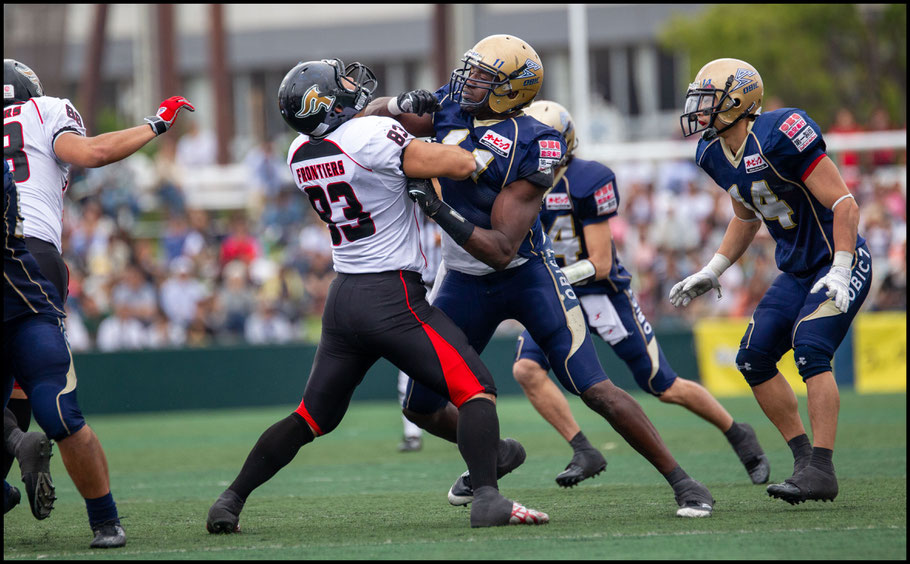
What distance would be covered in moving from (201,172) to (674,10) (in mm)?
18065

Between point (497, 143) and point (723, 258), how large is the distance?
5.45ft

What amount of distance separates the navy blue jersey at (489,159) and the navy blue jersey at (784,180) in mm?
970

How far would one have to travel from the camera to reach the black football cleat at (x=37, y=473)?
5180 millimetres

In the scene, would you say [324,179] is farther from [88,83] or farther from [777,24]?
[777,24]

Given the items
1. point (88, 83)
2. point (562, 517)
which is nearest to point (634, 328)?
point (562, 517)

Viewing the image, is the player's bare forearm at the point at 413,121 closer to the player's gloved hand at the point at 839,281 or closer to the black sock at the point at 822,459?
the player's gloved hand at the point at 839,281

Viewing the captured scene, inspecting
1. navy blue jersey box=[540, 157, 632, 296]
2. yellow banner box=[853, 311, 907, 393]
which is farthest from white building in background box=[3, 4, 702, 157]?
navy blue jersey box=[540, 157, 632, 296]

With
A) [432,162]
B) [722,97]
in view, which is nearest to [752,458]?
[722,97]

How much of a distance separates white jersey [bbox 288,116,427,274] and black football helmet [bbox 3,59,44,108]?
1.33 metres

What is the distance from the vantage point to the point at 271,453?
17.9 ft

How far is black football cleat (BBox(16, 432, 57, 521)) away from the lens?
518 centimetres

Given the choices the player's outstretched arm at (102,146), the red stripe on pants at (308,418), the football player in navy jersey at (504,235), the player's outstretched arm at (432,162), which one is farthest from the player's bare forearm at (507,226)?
the player's outstretched arm at (102,146)

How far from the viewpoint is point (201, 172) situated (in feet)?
78.7

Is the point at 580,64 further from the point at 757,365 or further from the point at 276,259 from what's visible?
the point at 757,365
